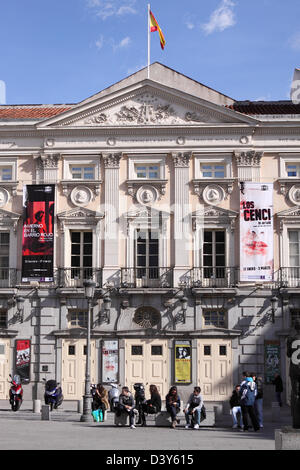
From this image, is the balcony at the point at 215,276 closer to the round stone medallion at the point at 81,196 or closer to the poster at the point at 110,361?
the poster at the point at 110,361

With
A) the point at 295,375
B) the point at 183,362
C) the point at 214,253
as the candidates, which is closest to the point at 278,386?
the point at 183,362

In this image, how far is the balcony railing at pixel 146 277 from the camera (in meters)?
32.6

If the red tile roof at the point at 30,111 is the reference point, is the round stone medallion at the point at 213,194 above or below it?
below

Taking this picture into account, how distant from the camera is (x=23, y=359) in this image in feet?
107

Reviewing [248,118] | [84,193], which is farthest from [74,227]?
[248,118]

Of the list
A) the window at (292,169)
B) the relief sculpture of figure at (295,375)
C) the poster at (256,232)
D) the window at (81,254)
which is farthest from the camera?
the window at (292,169)

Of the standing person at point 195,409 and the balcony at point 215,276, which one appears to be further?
the balcony at point 215,276

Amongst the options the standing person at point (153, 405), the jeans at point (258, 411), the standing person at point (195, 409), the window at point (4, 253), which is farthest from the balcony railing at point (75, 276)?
the jeans at point (258, 411)

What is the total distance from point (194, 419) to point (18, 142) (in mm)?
16851

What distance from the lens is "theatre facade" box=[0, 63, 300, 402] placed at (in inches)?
1259

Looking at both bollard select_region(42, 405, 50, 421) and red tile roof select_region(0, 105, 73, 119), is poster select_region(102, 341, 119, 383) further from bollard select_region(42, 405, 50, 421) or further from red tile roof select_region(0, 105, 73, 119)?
red tile roof select_region(0, 105, 73, 119)

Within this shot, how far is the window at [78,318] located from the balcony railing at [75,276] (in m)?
1.25

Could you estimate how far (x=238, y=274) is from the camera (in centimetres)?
3238

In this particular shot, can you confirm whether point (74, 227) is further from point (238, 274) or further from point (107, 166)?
point (238, 274)
